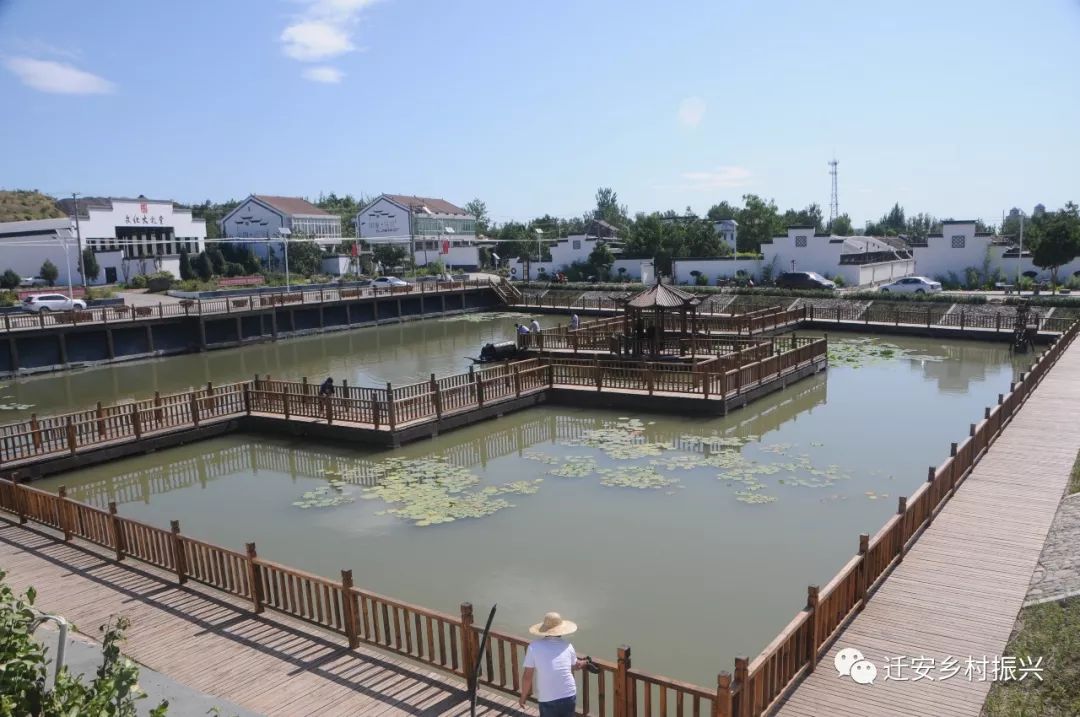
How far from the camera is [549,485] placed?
53.0 feet

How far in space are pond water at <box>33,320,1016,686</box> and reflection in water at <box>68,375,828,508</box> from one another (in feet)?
0.23

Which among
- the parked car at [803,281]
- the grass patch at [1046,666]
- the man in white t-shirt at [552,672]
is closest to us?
the man in white t-shirt at [552,672]

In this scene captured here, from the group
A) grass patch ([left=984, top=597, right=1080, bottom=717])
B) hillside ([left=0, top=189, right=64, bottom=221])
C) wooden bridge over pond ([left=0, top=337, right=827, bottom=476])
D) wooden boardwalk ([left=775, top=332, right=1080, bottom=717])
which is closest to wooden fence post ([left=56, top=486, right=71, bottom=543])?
wooden bridge over pond ([left=0, top=337, right=827, bottom=476])

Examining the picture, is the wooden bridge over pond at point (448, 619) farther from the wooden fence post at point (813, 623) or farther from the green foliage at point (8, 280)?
the green foliage at point (8, 280)

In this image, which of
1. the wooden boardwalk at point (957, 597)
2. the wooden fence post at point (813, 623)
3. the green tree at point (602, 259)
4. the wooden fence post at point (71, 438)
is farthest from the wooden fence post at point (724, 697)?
the green tree at point (602, 259)

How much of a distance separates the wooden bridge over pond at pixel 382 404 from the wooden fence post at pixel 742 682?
44.7 feet

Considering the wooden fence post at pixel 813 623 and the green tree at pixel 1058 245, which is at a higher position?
the green tree at pixel 1058 245

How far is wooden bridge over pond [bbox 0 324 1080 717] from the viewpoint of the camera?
7406 mm

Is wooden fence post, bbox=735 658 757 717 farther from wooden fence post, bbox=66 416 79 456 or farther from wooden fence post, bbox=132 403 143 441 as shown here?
wooden fence post, bbox=132 403 143 441

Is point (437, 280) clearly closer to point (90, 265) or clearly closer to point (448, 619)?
point (90, 265)

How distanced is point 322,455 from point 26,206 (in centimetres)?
10420

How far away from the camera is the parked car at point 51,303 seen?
4059cm

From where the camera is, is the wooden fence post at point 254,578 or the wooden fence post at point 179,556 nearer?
the wooden fence post at point 254,578

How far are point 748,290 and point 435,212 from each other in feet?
167
